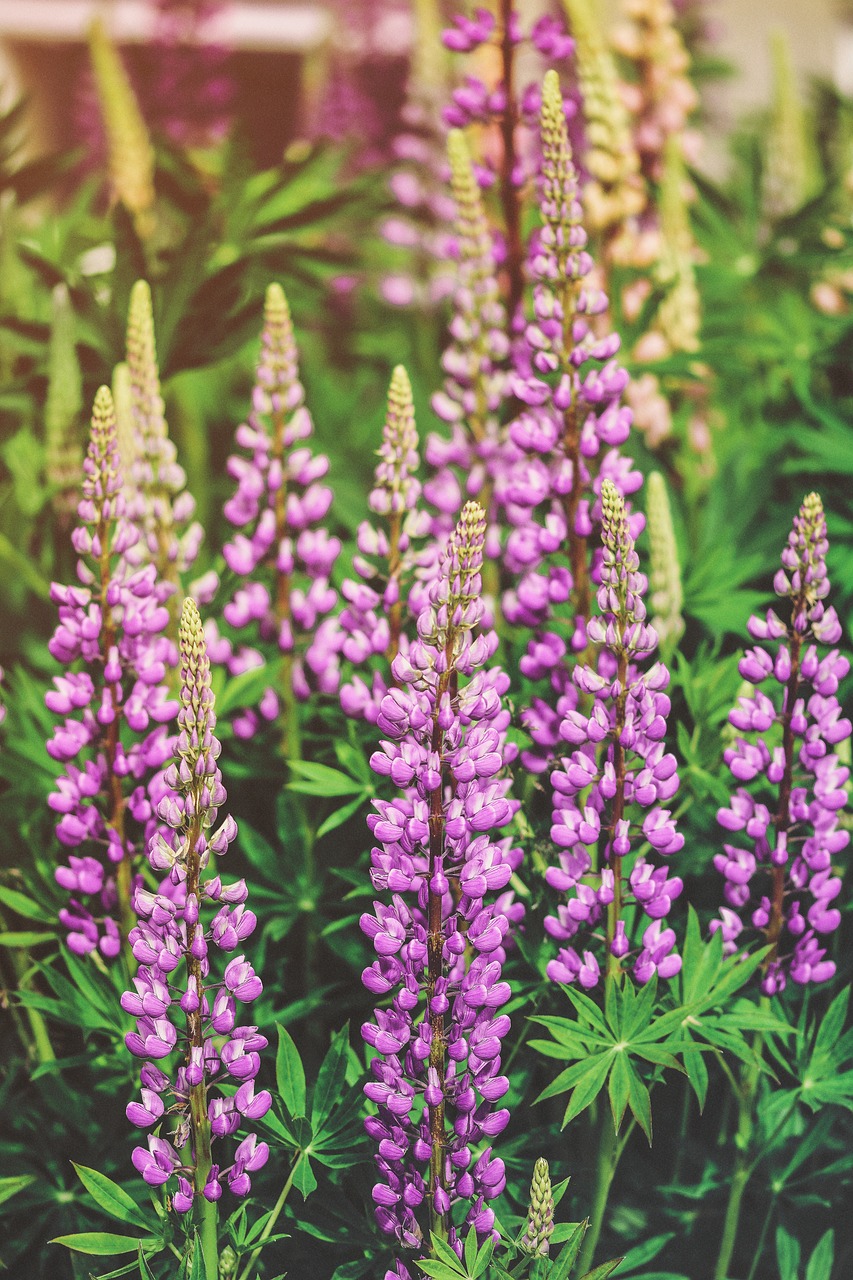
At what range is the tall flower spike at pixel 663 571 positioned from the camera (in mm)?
1326

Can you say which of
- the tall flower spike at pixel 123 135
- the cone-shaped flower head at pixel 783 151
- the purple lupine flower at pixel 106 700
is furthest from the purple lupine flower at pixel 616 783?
the cone-shaped flower head at pixel 783 151

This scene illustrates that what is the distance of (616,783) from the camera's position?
3.37 ft

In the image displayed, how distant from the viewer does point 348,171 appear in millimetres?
2676

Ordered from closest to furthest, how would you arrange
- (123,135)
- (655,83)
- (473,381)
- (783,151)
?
(473,381)
(123,135)
(655,83)
(783,151)

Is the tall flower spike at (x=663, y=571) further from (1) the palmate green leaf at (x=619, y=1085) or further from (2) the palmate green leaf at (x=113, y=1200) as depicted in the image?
(2) the palmate green leaf at (x=113, y=1200)

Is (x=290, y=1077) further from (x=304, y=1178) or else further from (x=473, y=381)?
(x=473, y=381)

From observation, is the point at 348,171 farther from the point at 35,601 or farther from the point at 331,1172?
the point at 331,1172

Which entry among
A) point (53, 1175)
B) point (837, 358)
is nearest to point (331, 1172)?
point (53, 1175)

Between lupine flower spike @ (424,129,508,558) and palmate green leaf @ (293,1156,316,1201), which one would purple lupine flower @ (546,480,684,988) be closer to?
palmate green leaf @ (293,1156,316,1201)

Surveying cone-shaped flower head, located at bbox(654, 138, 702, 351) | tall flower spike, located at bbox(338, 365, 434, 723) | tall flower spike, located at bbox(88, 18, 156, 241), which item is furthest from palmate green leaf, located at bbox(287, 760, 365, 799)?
tall flower spike, located at bbox(88, 18, 156, 241)

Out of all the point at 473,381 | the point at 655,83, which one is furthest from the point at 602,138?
the point at 473,381

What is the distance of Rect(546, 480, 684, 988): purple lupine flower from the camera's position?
1.00 metres

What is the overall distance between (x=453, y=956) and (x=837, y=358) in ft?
4.12

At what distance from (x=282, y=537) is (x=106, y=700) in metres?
0.31
